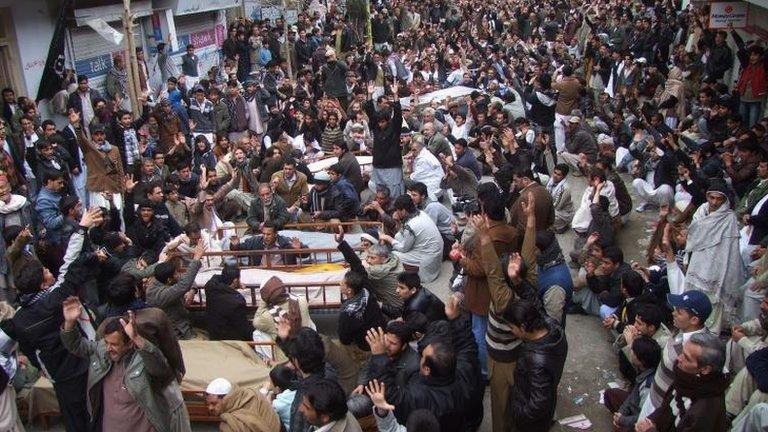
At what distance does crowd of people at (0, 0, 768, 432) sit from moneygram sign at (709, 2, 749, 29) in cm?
60

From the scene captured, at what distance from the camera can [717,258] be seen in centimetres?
598

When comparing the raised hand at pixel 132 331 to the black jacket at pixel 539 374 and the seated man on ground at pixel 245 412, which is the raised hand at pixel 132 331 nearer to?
the seated man on ground at pixel 245 412

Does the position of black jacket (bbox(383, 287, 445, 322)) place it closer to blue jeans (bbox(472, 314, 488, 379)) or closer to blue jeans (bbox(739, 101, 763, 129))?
blue jeans (bbox(472, 314, 488, 379))

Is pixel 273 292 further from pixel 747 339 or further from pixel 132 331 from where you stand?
pixel 747 339

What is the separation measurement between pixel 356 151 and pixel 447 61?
278 inches

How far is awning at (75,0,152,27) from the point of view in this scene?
1257 cm

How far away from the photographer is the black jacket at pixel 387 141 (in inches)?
347

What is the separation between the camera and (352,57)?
17.8 meters

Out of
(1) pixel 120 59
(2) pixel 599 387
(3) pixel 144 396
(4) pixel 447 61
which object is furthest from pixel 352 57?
(3) pixel 144 396

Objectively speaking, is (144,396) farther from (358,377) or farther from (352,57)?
(352,57)

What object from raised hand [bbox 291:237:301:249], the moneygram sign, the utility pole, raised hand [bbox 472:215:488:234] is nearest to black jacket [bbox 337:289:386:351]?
raised hand [bbox 472:215:488:234]

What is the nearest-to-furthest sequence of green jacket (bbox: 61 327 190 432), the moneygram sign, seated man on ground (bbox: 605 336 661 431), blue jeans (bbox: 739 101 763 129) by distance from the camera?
1. green jacket (bbox: 61 327 190 432)
2. seated man on ground (bbox: 605 336 661 431)
3. blue jeans (bbox: 739 101 763 129)
4. the moneygram sign

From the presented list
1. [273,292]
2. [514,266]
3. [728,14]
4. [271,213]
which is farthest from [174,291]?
[728,14]

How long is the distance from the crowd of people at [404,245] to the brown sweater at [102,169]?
0.10 feet
